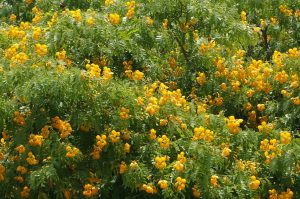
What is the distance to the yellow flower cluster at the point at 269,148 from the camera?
16.4ft

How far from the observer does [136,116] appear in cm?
493

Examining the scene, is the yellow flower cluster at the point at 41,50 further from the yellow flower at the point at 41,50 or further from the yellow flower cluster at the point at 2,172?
the yellow flower cluster at the point at 2,172

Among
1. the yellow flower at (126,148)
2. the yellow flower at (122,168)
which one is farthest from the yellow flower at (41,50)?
the yellow flower at (122,168)

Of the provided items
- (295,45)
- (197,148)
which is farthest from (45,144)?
(295,45)

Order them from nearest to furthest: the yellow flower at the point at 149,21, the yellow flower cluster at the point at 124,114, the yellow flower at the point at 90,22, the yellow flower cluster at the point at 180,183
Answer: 1. the yellow flower cluster at the point at 180,183
2. the yellow flower cluster at the point at 124,114
3. the yellow flower at the point at 90,22
4. the yellow flower at the point at 149,21

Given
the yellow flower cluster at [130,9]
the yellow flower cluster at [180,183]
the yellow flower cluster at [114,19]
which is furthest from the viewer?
the yellow flower cluster at [130,9]

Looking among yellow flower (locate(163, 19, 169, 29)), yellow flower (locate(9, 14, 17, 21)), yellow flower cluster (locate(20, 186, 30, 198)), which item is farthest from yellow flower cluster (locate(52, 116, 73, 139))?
yellow flower (locate(9, 14, 17, 21))

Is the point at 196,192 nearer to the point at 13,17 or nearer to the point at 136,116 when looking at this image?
the point at 136,116

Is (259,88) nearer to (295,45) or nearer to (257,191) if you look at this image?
(257,191)

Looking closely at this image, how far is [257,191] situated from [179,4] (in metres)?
2.11

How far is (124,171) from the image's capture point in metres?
4.73

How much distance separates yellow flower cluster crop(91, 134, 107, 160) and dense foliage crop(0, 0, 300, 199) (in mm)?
11

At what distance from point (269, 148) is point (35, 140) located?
1736 mm

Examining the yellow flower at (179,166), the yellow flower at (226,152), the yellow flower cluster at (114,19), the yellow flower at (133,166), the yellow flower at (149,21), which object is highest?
the yellow flower cluster at (114,19)
